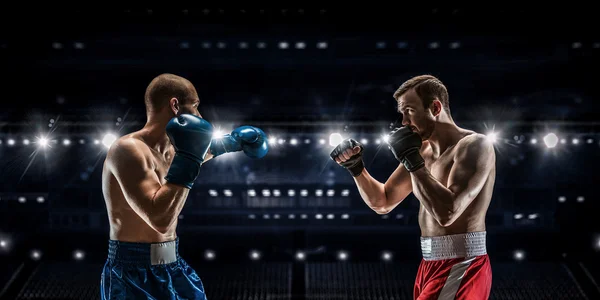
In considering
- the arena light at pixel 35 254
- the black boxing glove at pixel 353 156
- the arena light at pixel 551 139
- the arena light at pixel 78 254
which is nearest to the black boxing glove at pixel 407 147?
the black boxing glove at pixel 353 156

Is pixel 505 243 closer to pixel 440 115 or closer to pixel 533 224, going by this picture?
pixel 533 224

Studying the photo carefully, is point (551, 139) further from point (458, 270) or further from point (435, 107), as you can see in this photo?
point (458, 270)

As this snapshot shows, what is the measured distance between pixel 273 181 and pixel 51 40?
2.58 m

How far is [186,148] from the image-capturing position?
188 cm

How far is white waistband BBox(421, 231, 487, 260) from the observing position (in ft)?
6.49

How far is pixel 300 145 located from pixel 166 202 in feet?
11.1

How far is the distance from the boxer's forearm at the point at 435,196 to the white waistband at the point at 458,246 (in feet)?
0.46

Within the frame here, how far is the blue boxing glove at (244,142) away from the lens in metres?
2.24

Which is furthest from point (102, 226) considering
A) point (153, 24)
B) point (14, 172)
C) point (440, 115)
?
point (440, 115)

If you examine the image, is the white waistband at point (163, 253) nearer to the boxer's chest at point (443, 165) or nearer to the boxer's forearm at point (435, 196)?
the boxer's forearm at point (435, 196)

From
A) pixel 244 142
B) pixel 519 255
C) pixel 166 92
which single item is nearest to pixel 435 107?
pixel 244 142

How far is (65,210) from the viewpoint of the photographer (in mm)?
5215

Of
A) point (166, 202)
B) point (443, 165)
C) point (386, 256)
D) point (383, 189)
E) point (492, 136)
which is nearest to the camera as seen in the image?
point (166, 202)

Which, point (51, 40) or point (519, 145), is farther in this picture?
point (519, 145)
